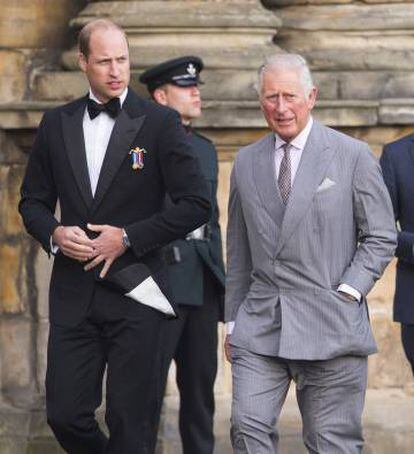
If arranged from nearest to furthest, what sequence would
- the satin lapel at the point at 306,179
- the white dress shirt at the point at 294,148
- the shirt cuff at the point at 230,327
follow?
1. the satin lapel at the point at 306,179
2. the white dress shirt at the point at 294,148
3. the shirt cuff at the point at 230,327

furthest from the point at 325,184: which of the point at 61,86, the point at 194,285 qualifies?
the point at 61,86

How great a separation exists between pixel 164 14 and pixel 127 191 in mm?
2108

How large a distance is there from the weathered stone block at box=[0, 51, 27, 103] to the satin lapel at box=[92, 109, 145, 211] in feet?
6.66

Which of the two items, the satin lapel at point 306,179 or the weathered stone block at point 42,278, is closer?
A: the satin lapel at point 306,179

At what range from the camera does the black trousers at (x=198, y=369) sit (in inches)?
339

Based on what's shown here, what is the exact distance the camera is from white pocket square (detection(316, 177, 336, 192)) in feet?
22.7

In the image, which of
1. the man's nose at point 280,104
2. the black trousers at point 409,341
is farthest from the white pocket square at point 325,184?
the black trousers at point 409,341

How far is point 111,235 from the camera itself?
24.2 ft

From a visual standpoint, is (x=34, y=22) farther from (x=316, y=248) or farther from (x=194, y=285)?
(x=316, y=248)

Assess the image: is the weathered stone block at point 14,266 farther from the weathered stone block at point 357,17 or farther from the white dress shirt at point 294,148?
the white dress shirt at point 294,148

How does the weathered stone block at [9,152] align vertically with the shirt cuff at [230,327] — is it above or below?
above

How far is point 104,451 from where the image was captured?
24.9 ft

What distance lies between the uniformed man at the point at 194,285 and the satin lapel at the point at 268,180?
1.39 meters

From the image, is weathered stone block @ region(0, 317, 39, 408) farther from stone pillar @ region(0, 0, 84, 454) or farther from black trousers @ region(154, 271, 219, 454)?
black trousers @ region(154, 271, 219, 454)
